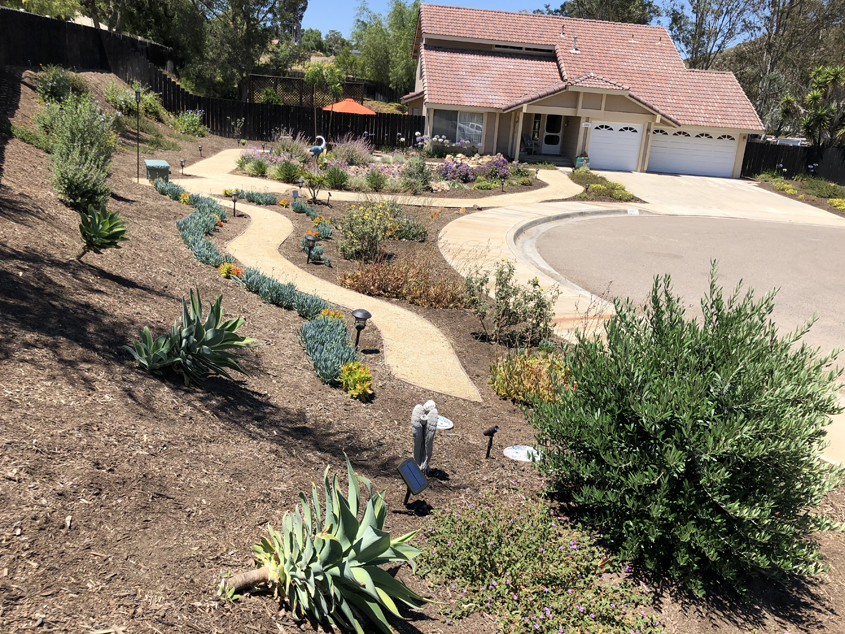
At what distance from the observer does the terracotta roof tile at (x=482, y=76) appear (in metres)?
30.8

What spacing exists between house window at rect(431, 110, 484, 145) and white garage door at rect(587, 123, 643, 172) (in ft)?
17.5

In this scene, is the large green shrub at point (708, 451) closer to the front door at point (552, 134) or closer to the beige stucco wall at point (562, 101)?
the beige stucco wall at point (562, 101)

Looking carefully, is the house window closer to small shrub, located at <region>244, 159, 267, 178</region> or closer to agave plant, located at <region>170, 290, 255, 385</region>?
small shrub, located at <region>244, 159, 267, 178</region>

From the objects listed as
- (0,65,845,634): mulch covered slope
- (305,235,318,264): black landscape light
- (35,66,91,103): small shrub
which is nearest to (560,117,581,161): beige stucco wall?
(35,66,91,103): small shrub

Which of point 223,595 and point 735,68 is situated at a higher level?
point 735,68

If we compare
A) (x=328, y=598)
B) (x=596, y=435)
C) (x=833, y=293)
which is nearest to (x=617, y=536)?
(x=596, y=435)

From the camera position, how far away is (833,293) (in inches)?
492

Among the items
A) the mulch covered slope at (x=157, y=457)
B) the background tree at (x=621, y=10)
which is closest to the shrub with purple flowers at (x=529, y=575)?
the mulch covered slope at (x=157, y=457)

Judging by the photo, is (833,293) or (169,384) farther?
(833,293)

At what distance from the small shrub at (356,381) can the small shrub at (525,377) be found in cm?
146

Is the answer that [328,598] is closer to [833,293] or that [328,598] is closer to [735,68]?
[833,293]

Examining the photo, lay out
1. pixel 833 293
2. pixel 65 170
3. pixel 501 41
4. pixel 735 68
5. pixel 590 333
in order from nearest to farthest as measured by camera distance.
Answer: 1. pixel 65 170
2. pixel 590 333
3. pixel 833 293
4. pixel 501 41
5. pixel 735 68

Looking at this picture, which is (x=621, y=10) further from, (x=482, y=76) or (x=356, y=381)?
(x=356, y=381)

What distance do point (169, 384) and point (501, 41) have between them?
3325cm
